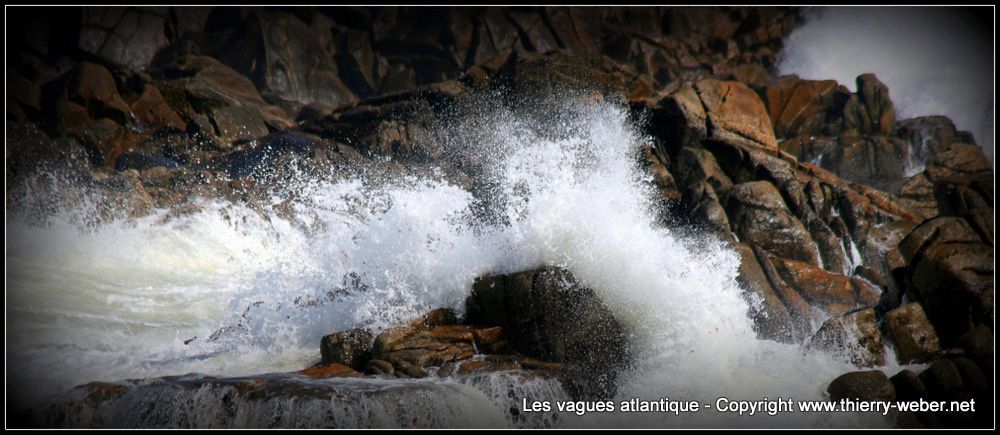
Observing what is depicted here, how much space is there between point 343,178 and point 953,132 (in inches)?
1005

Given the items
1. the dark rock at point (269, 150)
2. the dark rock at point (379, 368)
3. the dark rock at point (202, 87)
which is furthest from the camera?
the dark rock at point (202, 87)

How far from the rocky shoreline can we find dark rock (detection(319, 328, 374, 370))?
0.03 metres

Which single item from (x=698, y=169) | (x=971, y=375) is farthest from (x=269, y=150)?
(x=971, y=375)

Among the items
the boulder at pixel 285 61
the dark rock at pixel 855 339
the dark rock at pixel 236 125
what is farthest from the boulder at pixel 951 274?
the boulder at pixel 285 61

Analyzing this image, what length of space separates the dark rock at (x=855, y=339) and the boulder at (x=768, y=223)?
15.1 ft

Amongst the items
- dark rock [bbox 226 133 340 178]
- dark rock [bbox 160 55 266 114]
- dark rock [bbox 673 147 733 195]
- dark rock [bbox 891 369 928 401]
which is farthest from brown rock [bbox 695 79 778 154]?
dark rock [bbox 160 55 266 114]

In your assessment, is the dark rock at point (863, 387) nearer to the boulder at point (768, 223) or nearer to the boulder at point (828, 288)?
the boulder at point (828, 288)

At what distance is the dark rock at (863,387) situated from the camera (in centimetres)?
568

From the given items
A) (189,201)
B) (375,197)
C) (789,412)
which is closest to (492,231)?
(789,412)

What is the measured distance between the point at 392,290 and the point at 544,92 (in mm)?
13239

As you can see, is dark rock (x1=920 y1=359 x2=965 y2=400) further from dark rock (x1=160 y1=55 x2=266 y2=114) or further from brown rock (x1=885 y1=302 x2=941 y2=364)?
dark rock (x1=160 y1=55 x2=266 y2=114)

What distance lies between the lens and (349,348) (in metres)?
6.45

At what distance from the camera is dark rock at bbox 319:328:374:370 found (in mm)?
6402

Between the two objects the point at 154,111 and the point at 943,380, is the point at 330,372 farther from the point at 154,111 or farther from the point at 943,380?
the point at 154,111
